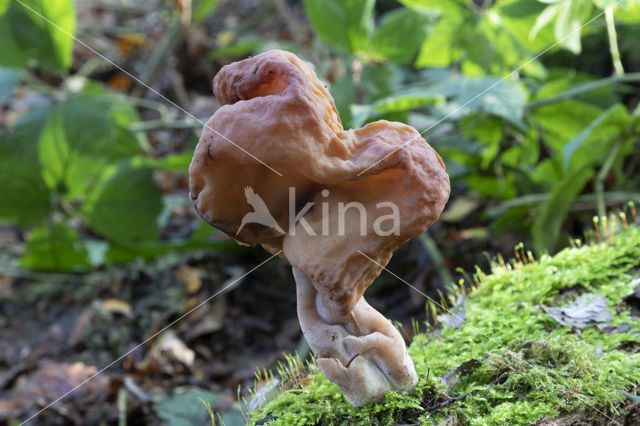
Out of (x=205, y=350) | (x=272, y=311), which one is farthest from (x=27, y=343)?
(x=272, y=311)

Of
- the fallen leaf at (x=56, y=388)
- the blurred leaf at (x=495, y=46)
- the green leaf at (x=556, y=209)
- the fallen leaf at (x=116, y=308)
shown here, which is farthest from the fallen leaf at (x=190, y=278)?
the blurred leaf at (x=495, y=46)

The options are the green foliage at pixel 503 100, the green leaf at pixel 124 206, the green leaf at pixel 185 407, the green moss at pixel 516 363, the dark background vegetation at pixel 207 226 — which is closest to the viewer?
the green moss at pixel 516 363

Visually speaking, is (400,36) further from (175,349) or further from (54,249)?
(54,249)

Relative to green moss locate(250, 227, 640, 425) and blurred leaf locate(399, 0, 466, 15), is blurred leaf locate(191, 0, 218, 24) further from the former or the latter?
green moss locate(250, 227, 640, 425)

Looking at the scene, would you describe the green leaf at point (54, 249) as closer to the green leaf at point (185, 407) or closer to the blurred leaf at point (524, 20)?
the green leaf at point (185, 407)

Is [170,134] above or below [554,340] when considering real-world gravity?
above

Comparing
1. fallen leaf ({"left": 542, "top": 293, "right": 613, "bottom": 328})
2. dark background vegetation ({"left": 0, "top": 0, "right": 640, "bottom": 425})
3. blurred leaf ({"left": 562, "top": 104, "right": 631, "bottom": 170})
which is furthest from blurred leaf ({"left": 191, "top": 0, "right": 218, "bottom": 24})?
fallen leaf ({"left": 542, "top": 293, "right": 613, "bottom": 328})

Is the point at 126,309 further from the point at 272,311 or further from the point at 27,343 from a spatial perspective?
the point at 272,311
